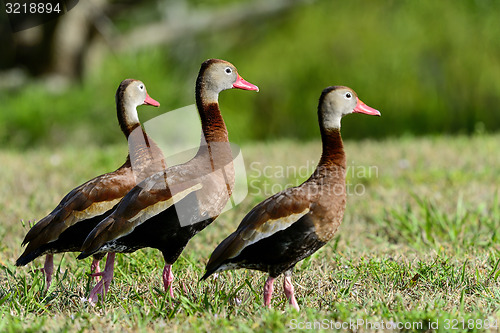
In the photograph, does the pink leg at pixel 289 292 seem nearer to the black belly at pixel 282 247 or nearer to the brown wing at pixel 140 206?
the black belly at pixel 282 247

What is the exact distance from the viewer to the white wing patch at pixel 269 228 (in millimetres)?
2822

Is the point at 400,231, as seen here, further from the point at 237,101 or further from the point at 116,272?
the point at 237,101

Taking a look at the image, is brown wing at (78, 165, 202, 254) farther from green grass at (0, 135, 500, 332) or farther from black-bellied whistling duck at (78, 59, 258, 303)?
green grass at (0, 135, 500, 332)

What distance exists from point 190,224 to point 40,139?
868cm

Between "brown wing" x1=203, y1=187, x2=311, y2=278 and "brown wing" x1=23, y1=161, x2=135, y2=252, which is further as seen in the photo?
"brown wing" x1=23, y1=161, x2=135, y2=252

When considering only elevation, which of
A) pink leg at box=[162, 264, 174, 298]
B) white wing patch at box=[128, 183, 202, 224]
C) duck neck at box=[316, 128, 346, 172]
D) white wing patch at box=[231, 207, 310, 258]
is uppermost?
duck neck at box=[316, 128, 346, 172]

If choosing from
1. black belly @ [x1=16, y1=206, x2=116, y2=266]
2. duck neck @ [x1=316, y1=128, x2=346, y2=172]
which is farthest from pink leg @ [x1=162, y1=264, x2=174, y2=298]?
duck neck @ [x1=316, y1=128, x2=346, y2=172]

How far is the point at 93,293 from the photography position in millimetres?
3113

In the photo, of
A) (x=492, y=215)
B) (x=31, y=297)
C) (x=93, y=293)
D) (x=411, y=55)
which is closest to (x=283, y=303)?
(x=93, y=293)

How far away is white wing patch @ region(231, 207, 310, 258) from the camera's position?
2822mm

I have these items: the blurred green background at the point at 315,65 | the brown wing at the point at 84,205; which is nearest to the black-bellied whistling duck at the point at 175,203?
the brown wing at the point at 84,205

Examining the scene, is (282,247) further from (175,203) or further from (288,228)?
(175,203)

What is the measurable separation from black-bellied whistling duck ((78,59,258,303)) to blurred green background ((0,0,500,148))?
837cm

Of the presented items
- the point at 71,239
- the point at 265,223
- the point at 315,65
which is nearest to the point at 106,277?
the point at 71,239
